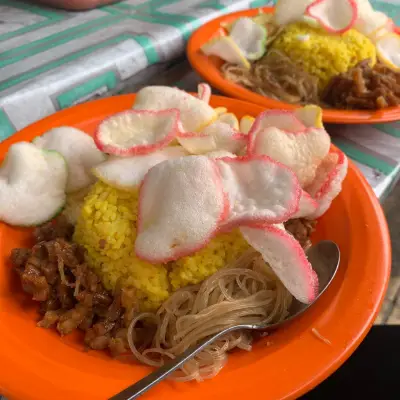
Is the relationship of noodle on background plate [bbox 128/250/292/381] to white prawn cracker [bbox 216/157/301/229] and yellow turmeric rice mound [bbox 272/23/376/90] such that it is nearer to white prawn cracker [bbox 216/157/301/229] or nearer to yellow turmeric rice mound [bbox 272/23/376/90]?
white prawn cracker [bbox 216/157/301/229]

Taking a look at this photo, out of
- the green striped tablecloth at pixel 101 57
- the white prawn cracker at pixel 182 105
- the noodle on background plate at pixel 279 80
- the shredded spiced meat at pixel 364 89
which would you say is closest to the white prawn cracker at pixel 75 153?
the white prawn cracker at pixel 182 105

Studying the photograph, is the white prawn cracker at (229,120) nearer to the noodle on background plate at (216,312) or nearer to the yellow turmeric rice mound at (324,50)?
Answer: the noodle on background plate at (216,312)

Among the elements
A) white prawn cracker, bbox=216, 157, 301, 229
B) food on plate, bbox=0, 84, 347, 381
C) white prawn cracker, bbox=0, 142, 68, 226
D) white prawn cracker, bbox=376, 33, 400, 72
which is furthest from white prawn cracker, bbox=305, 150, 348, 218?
white prawn cracker, bbox=376, 33, 400, 72

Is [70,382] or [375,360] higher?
[70,382]

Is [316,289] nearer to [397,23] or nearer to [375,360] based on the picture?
[375,360]

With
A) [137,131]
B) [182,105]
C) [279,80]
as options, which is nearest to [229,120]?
[182,105]

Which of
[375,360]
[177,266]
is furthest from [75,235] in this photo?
[375,360]

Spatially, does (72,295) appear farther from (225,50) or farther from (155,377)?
(225,50)
